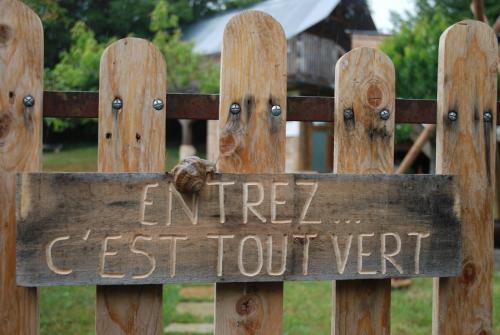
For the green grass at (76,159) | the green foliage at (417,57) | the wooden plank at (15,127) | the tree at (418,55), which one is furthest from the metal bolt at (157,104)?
the green grass at (76,159)

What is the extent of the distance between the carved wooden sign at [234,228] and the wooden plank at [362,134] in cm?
9

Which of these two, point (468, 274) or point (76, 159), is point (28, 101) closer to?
point (468, 274)

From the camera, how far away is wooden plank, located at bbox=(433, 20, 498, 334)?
5.78 feet

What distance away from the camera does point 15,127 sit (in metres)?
1.55

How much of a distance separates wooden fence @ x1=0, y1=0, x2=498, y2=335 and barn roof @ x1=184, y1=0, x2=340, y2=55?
1343 cm

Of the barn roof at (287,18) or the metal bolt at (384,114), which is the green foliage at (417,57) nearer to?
the barn roof at (287,18)

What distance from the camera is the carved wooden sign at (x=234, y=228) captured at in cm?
149

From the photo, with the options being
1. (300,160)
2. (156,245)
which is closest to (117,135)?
(156,245)

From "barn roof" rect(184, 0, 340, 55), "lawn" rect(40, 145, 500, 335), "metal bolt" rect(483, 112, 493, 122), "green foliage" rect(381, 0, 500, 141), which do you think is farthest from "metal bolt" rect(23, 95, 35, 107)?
"barn roof" rect(184, 0, 340, 55)

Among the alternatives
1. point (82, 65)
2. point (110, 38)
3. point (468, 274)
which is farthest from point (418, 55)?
point (110, 38)

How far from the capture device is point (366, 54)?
1691 millimetres

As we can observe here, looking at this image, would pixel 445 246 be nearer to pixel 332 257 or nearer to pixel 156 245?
pixel 332 257

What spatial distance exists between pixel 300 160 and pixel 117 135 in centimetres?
1398

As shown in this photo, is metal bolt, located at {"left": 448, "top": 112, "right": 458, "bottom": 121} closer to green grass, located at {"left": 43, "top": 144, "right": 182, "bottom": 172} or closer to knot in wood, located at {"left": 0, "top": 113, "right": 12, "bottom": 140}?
knot in wood, located at {"left": 0, "top": 113, "right": 12, "bottom": 140}
